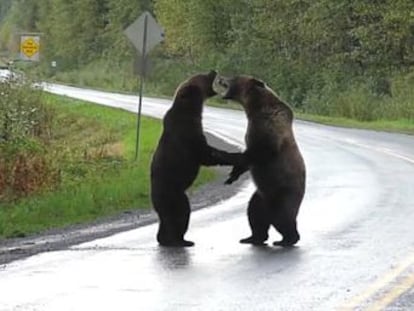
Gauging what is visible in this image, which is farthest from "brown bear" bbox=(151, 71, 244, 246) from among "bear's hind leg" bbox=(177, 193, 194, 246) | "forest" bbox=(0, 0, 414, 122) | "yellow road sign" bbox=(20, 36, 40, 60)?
"yellow road sign" bbox=(20, 36, 40, 60)

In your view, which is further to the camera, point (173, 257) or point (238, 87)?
point (238, 87)

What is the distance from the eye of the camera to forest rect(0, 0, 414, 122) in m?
49.2

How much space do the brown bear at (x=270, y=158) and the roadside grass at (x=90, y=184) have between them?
421cm

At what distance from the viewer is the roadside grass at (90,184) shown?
16.5 m

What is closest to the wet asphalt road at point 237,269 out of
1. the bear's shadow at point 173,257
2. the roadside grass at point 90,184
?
the bear's shadow at point 173,257

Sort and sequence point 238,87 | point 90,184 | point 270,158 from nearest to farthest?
point 270,158
point 238,87
point 90,184

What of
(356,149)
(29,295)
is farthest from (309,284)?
(356,149)

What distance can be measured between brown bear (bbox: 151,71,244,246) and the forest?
3266 cm

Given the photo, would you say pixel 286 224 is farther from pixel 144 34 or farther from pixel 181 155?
pixel 144 34

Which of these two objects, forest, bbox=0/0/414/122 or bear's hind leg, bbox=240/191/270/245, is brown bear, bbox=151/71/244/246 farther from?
forest, bbox=0/0/414/122

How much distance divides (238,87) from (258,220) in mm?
1384

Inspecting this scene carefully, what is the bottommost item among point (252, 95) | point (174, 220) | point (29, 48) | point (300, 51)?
point (174, 220)

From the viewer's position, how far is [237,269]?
35.3 feet

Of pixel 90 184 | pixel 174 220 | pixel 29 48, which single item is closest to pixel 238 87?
pixel 174 220
